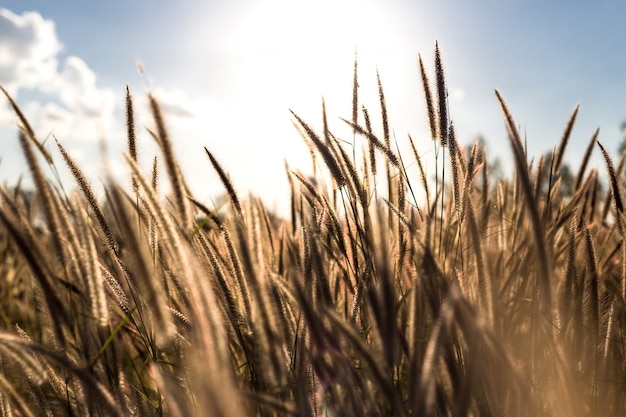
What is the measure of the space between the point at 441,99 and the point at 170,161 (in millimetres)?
780

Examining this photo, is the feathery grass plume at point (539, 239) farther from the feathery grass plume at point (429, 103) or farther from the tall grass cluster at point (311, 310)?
the feathery grass plume at point (429, 103)

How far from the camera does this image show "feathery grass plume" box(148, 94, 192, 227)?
0.97 m

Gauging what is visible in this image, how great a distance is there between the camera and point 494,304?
938 mm

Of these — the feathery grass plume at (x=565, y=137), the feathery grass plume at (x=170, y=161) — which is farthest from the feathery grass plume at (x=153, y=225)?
the feathery grass plume at (x=565, y=137)

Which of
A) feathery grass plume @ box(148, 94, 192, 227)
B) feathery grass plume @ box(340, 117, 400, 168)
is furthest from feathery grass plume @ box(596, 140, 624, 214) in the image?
feathery grass plume @ box(148, 94, 192, 227)

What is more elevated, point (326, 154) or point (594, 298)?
point (326, 154)

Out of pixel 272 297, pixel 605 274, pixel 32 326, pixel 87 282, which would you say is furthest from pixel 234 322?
pixel 32 326

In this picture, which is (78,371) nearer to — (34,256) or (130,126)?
(34,256)

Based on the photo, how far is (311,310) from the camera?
79 cm

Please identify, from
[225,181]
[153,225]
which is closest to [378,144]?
[225,181]

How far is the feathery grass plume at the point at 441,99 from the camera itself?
1421mm

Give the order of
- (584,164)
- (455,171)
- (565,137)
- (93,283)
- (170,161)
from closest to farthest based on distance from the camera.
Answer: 1. (93,283)
2. (170,161)
3. (455,171)
4. (565,137)
5. (584,164)

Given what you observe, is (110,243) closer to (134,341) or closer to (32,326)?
(134,341)

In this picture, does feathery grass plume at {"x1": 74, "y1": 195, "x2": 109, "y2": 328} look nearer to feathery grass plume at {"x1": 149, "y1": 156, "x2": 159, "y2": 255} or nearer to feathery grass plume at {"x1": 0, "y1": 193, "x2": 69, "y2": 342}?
feathery grass plume at {"x1": 0, "y1": 193, "x2": 69, "y2": 342}
